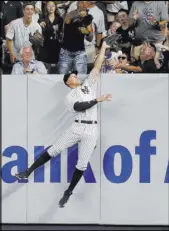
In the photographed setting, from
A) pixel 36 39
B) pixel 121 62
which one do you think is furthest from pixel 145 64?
pixel 36 39

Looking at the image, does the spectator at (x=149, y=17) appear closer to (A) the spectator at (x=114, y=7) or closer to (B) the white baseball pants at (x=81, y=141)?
(A) the spectator at (x=114, y=7)

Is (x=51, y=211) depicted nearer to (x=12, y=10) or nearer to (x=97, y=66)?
(x=97, y=66)

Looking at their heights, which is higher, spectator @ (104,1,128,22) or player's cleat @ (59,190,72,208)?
spectator @ (104,1,128,22)

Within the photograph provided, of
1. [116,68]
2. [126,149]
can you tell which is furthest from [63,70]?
[126,149]

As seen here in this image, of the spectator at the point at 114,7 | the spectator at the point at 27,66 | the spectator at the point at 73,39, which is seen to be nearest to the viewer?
the spectator at the point at 27,66

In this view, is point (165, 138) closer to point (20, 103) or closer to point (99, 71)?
point (99, 71)

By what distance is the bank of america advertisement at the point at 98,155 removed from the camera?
9.61m

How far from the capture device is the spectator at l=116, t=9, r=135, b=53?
442 inches

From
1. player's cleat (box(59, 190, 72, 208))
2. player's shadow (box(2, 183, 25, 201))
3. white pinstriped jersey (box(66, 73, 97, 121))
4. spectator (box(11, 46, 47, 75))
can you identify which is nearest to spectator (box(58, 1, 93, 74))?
spectator (box(11, 46, 47, 75))

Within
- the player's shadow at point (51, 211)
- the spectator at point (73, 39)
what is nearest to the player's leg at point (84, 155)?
the player's shadow at point (51, 211)

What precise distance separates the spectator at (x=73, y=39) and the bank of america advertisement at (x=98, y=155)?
4.40 feet

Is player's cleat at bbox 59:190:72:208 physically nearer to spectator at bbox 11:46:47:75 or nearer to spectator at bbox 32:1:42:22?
spectator at bbox 11:46:47:75

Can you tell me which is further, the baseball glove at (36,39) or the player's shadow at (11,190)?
the baseball glove at (36,39)

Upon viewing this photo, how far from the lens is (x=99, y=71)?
9516 mm
